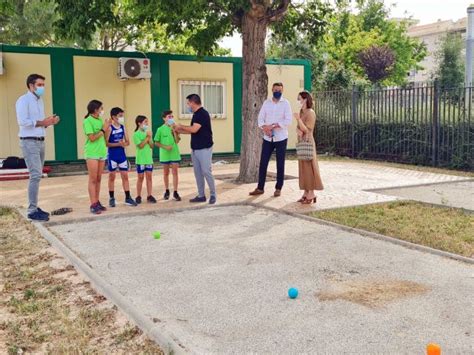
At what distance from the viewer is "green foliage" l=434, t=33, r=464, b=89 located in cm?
3853

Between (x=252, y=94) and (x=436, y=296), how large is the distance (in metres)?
7.47

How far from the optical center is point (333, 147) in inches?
698

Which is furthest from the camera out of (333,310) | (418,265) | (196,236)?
(196,236)

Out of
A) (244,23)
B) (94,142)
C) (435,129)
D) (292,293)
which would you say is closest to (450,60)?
(435,129)

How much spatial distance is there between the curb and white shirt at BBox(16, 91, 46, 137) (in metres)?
1.58

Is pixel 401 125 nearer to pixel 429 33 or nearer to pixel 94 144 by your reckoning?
pixel 94 144

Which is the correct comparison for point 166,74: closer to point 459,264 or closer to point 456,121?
point 456,121

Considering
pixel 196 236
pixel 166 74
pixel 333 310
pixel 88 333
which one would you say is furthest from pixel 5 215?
pixel 166 74

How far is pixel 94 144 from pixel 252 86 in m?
4.42

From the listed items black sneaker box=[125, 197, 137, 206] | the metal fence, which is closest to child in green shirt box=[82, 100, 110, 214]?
black sneaker box=[125, 197, 137, 206]

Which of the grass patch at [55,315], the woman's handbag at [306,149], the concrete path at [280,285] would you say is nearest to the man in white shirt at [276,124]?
the woman's handbag at [306,149]

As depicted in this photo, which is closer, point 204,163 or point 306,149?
point 306,149

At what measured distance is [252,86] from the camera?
11336 mm

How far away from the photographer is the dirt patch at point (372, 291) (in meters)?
4.42
